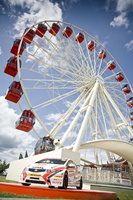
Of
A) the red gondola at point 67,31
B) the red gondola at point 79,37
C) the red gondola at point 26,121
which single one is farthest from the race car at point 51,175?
the red gondola at point 79,37

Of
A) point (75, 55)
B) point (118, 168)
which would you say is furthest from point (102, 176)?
point (75, 55)

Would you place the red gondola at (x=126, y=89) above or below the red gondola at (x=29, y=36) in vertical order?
below

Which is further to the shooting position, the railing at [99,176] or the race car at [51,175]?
the railing at [99,176]

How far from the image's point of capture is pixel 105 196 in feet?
17.2

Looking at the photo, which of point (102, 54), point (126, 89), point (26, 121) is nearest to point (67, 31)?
point (102, 54)

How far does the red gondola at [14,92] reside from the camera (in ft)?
52.4

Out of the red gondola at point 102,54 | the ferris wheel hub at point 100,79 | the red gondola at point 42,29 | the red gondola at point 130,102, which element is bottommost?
the red gondola at point 130,102

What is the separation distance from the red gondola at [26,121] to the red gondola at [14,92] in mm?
1819

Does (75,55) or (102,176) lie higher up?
(75,55)

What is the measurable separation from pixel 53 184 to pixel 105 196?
1.67 meters

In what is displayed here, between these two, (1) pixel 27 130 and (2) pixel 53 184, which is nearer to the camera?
(2) pixel 53 184

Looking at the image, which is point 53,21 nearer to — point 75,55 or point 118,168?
point 75,55

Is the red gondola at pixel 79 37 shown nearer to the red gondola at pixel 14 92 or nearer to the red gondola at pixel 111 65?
the red gondola at pixel 111 65

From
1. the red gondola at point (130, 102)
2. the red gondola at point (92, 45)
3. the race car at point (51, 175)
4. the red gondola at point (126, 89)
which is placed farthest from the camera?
the red gondola at point (126, 89)
